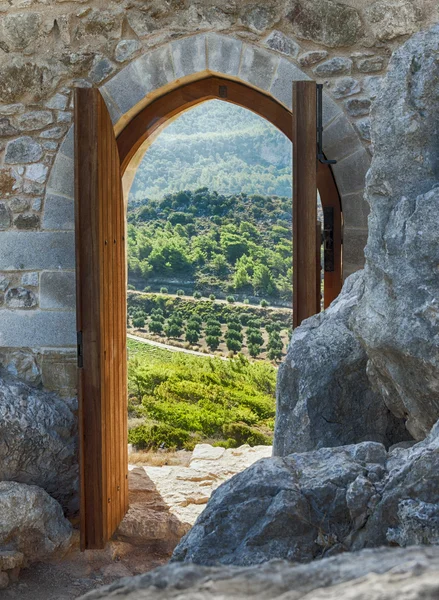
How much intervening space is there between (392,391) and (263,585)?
135 cm

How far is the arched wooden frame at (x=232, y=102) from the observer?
3910 mm

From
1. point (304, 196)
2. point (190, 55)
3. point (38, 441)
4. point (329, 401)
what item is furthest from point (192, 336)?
point (329, 401)

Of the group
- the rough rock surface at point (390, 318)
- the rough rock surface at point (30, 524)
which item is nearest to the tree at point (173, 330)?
the rough rock surface at point (30, 524)

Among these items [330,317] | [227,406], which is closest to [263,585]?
[330,317]

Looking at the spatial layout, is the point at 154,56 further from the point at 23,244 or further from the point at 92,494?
the point at 92,494

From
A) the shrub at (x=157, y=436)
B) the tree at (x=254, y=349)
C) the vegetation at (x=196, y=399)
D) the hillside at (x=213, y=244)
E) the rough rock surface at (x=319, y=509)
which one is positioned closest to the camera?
the rough rock surface at (x=319, y=509)

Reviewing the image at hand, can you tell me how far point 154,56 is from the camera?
3.96 m

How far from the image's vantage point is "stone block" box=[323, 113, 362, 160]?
3.76m

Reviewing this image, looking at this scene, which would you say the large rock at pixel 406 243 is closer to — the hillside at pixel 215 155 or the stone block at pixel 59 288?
the stone block at pixel 59 288

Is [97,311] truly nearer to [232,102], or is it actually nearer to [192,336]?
[232,102]

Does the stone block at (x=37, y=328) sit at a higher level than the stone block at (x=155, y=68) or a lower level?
lower

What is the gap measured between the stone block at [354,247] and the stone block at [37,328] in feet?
4.97

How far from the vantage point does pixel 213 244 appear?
6773mm

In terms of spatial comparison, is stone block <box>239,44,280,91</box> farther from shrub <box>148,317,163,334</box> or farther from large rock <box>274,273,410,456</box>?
shrub <box>148,317,163,334</box>
